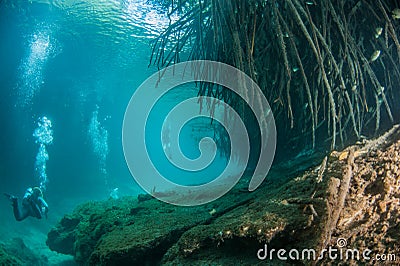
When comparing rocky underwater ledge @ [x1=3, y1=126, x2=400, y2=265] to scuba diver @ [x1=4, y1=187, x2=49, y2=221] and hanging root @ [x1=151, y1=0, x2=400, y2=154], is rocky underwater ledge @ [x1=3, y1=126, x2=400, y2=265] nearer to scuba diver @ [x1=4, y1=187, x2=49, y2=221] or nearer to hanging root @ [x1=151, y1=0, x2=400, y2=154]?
hanging root @ [x1=151, y1=0, x2=400, y2=154]

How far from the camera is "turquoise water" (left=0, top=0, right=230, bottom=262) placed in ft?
44.2

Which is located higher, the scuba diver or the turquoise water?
the turquoise water

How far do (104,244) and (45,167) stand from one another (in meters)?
23.8

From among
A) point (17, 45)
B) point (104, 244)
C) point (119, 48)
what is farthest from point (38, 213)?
point (17, 45)

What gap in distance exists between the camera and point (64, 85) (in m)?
25.2

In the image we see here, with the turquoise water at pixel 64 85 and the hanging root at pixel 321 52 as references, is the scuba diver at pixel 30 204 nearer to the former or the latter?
the turquoise water at pixel 64 85

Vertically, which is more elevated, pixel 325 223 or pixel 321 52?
pixel 321 52

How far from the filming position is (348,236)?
66.6 inches

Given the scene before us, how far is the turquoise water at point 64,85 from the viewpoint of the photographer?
44.2ft

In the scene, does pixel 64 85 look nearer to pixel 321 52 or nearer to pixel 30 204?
pixel 30 204

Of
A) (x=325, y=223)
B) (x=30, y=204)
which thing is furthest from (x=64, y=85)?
(x=325, y=223)

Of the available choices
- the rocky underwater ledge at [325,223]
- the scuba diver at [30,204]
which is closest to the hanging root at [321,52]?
the rocky underwater ledge at [325,223]

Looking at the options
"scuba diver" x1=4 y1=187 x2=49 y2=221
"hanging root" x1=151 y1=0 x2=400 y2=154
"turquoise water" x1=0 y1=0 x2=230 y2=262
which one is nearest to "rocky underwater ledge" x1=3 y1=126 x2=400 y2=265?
"hanging root" x1=151 y1=0 x2=400 y2=154

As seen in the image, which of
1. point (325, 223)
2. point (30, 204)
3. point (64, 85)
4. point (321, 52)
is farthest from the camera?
point (64, 85)
